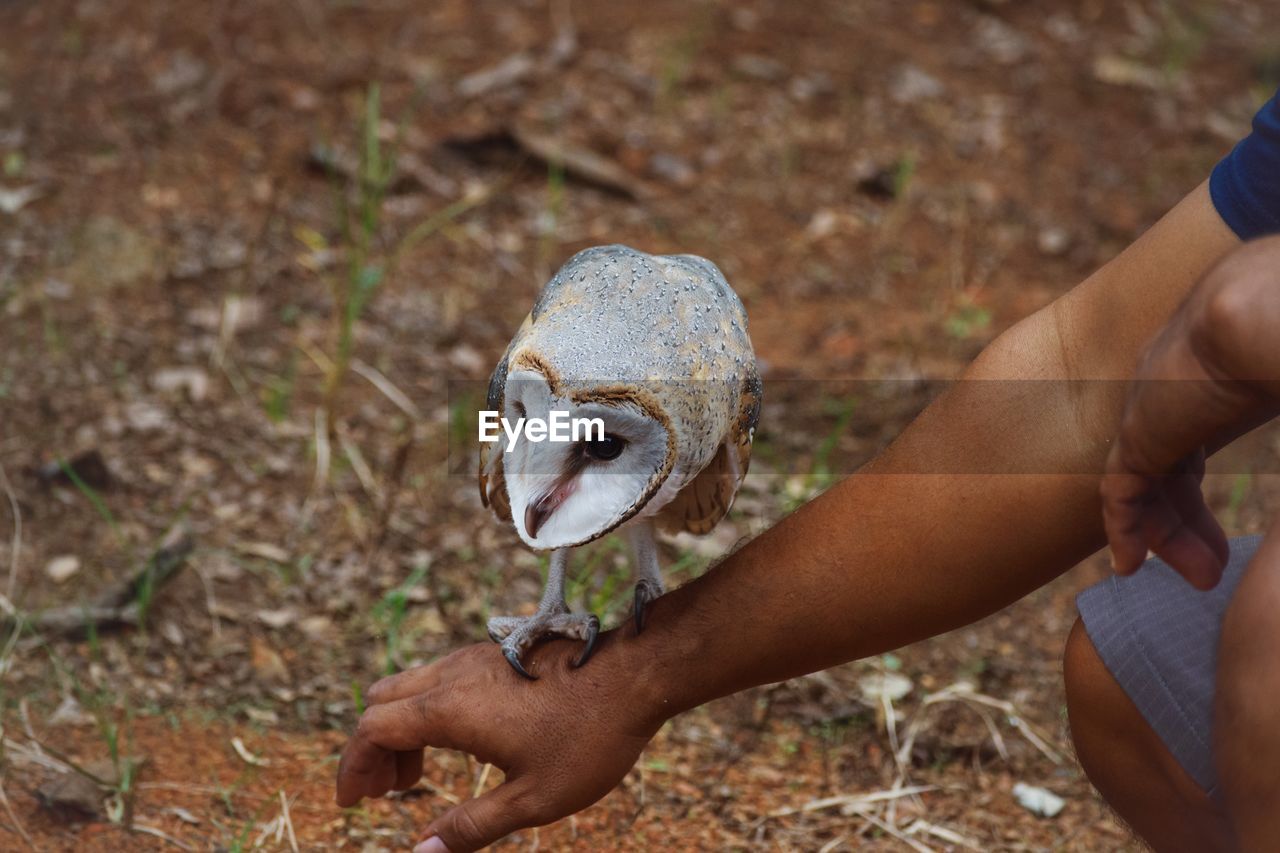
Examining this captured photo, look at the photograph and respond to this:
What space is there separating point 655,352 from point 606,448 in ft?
0.43

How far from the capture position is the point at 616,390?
5.53ft

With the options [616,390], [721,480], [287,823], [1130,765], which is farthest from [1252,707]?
[287,823]

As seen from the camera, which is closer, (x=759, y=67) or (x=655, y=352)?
(x=655, y=352)

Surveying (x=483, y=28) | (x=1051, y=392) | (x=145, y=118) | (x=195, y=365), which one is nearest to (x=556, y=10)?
(x=483, y=28)

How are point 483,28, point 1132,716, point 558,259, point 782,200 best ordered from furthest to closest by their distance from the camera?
point 483,28
point 782,200
point 558,259
point 1132,716

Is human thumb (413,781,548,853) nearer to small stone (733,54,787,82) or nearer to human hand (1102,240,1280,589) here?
human hand (1102,240,1280,589)

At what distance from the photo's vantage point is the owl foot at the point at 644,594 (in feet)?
6.49

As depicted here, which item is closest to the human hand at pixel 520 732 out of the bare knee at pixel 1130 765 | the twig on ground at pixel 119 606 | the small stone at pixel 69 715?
the bare knee at pixel 1130 765

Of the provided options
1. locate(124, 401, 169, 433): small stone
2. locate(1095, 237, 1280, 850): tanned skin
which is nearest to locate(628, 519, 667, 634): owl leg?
locate(1095, 237, 1280, 850): tanned skin

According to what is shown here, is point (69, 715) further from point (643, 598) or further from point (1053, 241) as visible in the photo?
point (1053, 241)

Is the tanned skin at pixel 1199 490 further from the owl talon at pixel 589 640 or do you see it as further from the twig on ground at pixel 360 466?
the twig on ground at pixel 360 466

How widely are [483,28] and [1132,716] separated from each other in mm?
3744

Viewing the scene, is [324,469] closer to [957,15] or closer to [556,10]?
[556,10]

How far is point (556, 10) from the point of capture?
5.04 m
